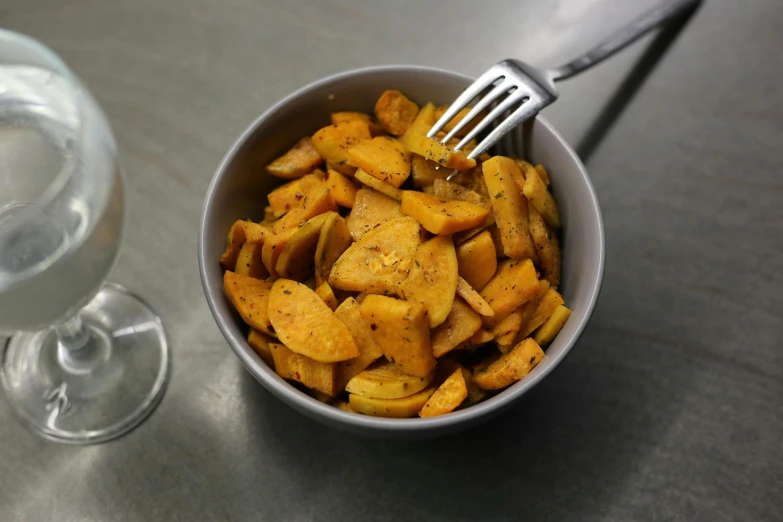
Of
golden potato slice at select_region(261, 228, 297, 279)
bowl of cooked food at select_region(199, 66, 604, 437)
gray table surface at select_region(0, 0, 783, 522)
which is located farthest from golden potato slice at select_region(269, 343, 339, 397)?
gray table surface at select_region(0, 0, 783, 522)

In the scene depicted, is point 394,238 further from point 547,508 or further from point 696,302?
point 696,302

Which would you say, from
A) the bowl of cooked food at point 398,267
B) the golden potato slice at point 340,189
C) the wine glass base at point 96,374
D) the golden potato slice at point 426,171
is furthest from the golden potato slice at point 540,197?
the wine glass base at point 96,374

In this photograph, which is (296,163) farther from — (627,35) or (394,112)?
(627,35)

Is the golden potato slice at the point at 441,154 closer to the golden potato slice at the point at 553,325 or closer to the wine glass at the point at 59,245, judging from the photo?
the golden potato slice at the point at 553,325

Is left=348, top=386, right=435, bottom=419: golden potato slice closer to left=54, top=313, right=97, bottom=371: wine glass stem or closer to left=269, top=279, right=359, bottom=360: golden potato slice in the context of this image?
left=269, top=279, right=359, bottom=360: golden potato slice

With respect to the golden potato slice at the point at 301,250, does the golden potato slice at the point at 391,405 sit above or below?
below

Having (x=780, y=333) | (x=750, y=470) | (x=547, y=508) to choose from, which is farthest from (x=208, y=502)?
(x=780, y=333)

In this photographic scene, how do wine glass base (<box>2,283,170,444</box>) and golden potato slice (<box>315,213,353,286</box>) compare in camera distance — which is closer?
golden potato slice (<box>315,213,353,286</box>)
